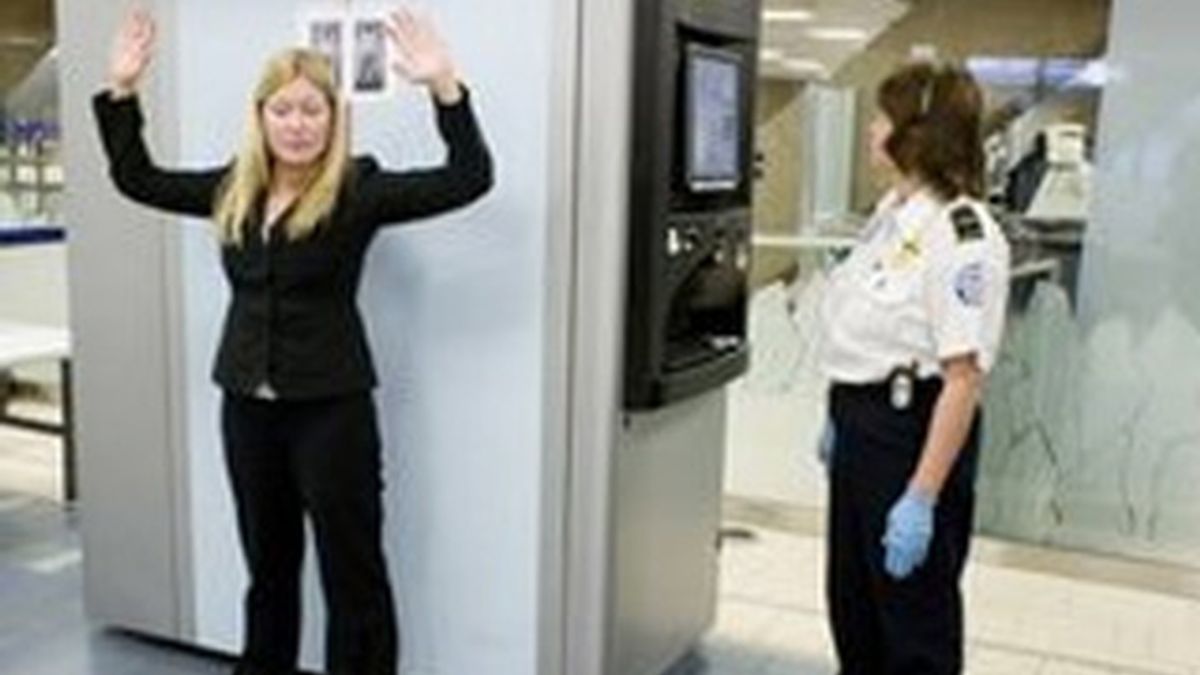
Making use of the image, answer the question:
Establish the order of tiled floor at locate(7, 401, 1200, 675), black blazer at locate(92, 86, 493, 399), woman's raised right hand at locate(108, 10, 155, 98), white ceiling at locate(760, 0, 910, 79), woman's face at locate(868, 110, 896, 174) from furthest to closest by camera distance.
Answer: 1. white ceiling at locate(760, 0, 910, 79)
2. tiled floor at locate(7, 401, 1200, 675)
3. woman's raised right hand at locate(108, 10, 155, 98)
4. black blazer at locate(92, 86, 493, 399)
5. woman's face at locate(868, 110, 896, 174)

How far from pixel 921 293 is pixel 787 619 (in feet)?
5.25

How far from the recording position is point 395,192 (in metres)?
2.54

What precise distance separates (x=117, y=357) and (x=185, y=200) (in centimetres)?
67

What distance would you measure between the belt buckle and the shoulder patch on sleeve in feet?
0.84

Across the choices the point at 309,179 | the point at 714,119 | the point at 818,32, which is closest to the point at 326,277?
the point at 309,179

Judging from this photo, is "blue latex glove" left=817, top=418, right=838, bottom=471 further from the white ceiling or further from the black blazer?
the white ceiling

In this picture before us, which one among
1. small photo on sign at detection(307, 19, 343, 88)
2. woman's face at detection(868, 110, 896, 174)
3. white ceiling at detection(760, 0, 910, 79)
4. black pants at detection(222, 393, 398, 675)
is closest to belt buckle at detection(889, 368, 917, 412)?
woman's face at detection(868, 110, 896, 174)

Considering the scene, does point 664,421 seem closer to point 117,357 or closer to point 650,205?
point 650,205

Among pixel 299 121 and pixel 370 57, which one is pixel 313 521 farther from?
pixel 370 57

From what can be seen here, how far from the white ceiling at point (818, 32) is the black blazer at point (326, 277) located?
241cm

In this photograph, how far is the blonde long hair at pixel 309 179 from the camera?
255 centimetres

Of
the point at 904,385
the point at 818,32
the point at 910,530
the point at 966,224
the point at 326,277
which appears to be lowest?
the point at 910,530

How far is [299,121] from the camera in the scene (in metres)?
2.56

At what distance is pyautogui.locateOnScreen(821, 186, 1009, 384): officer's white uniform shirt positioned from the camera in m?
2.29
